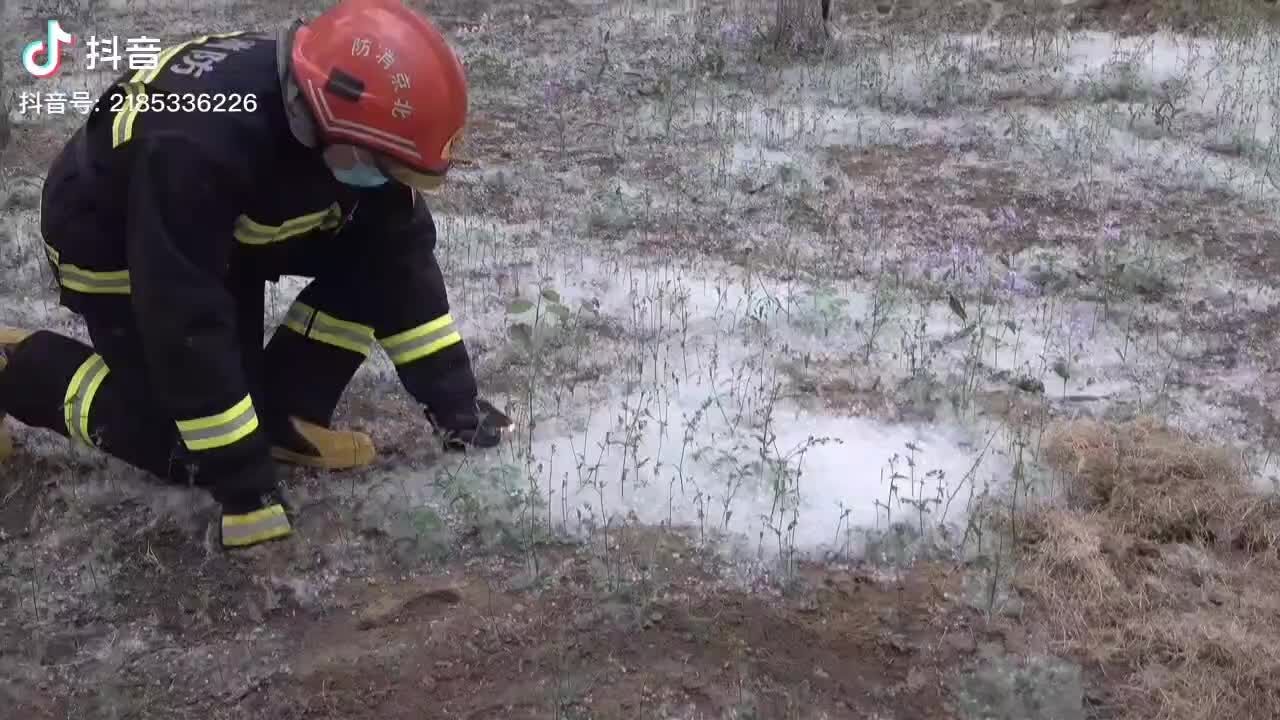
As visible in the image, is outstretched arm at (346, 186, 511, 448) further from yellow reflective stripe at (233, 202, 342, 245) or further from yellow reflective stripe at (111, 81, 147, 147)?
yellow reflective stripe at (111, 81, 147, 147)

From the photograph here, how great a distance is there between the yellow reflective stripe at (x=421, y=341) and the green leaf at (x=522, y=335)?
77cm

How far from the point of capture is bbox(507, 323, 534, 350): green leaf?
13.8 ft

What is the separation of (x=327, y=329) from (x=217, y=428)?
2.00ft

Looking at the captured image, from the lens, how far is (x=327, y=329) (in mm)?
3492

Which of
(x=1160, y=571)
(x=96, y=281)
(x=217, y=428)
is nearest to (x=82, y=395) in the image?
(x=96, y=281)

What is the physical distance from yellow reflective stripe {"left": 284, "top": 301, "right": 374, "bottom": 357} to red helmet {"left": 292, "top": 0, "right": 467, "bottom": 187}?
75 cm

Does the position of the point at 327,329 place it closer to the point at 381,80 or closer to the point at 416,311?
the point at 416,311

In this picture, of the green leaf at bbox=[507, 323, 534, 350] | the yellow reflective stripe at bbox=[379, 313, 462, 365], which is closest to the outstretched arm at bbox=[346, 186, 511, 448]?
the yellow reflective stripe at bbox=[379, 313, 462, 365]

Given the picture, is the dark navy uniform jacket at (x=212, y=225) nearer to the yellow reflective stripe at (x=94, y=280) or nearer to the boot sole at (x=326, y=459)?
the yellow reflective stripe at (x=94, y=280)

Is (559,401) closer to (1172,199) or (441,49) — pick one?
(441,49)

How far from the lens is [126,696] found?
2.77 metres

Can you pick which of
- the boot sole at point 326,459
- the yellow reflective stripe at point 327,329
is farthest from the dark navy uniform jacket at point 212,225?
the boot sole at point 326,459

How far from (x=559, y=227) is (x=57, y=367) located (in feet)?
8.33

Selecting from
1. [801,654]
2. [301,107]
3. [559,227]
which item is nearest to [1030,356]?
[801,654]
